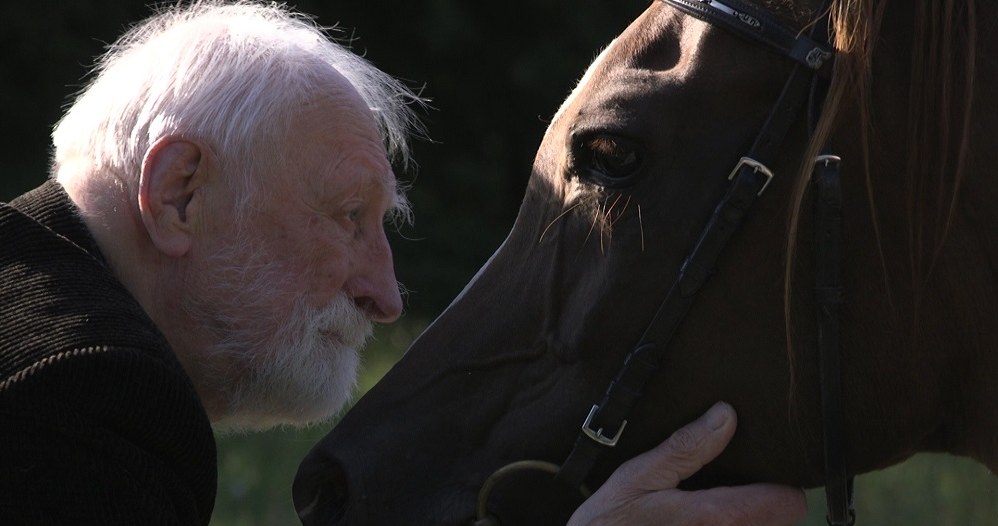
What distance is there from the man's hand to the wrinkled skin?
5 cm

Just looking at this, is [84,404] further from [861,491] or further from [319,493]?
[861,491]

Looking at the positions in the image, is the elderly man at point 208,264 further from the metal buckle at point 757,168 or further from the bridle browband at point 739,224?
the metal buckle at point 757,168

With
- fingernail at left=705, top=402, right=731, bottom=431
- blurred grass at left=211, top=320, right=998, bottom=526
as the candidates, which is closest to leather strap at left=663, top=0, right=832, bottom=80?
fingernail at left=705, top=402, right=731, bottom=431

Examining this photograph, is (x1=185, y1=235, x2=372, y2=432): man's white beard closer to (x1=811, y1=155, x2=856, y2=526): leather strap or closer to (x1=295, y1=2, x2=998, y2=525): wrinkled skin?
(x1=295, y1=2, x2=998, y2=525): wrinkled skin

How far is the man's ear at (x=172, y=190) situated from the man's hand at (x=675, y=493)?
1004 millimetres

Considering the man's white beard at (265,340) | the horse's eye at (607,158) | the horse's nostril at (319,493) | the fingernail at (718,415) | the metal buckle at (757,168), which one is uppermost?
the metal buckle at (757,168)

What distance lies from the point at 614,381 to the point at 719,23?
2.46 ft

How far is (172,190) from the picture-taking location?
2.60 metres

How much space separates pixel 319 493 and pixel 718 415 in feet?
2.83

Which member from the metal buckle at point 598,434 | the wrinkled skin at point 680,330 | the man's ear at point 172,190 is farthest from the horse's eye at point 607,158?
the man's ear at point 172,190

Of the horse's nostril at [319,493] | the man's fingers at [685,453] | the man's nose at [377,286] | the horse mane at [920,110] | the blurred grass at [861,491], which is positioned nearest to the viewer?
the horse mane at [920,110]

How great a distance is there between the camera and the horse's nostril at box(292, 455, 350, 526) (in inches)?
103

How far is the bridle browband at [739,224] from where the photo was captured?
7.84 ft

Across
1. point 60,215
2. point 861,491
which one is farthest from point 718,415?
point 861,491
